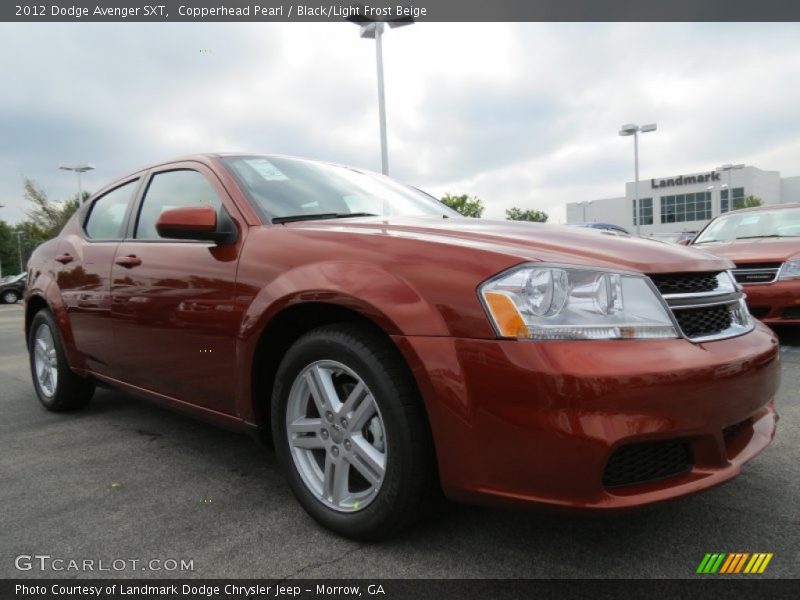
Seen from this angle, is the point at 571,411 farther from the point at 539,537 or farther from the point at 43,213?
the point at 43,213

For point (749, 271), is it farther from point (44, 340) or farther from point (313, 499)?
point (44, 340)

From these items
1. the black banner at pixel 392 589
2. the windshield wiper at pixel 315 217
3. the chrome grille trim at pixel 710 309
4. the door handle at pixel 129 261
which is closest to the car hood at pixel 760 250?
the chrome grille trim at pixel 710 309

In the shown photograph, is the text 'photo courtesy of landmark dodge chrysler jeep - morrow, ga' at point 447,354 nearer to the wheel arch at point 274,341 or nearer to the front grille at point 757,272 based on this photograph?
the wheel arch at point 274,341

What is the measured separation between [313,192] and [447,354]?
1.35 meters

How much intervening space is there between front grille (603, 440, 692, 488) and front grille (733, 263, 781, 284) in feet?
13.5

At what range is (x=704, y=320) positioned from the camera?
73.0 inches

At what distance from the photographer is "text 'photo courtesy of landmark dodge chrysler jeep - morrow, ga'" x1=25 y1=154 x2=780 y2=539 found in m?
1.59

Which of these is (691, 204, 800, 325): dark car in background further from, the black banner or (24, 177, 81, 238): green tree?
(24, 177, 81, 238): green tree

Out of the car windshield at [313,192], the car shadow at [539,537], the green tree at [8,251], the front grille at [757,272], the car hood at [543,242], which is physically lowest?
the car shadow at [539,537]

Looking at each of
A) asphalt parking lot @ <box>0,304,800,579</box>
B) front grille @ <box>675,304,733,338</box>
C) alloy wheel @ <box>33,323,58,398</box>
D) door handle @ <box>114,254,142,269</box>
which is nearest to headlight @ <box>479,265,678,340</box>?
front grille @ <box>675,304,733,338</box>

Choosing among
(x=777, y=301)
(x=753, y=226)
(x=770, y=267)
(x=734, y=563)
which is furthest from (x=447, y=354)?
(x=753, y=226)

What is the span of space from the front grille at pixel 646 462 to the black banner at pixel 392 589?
320 mm

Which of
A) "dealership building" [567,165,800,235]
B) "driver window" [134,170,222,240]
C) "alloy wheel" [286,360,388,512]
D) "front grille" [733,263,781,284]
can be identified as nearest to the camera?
"alloy wheel" [286,360,388,512]

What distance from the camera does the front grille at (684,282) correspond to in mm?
1799
